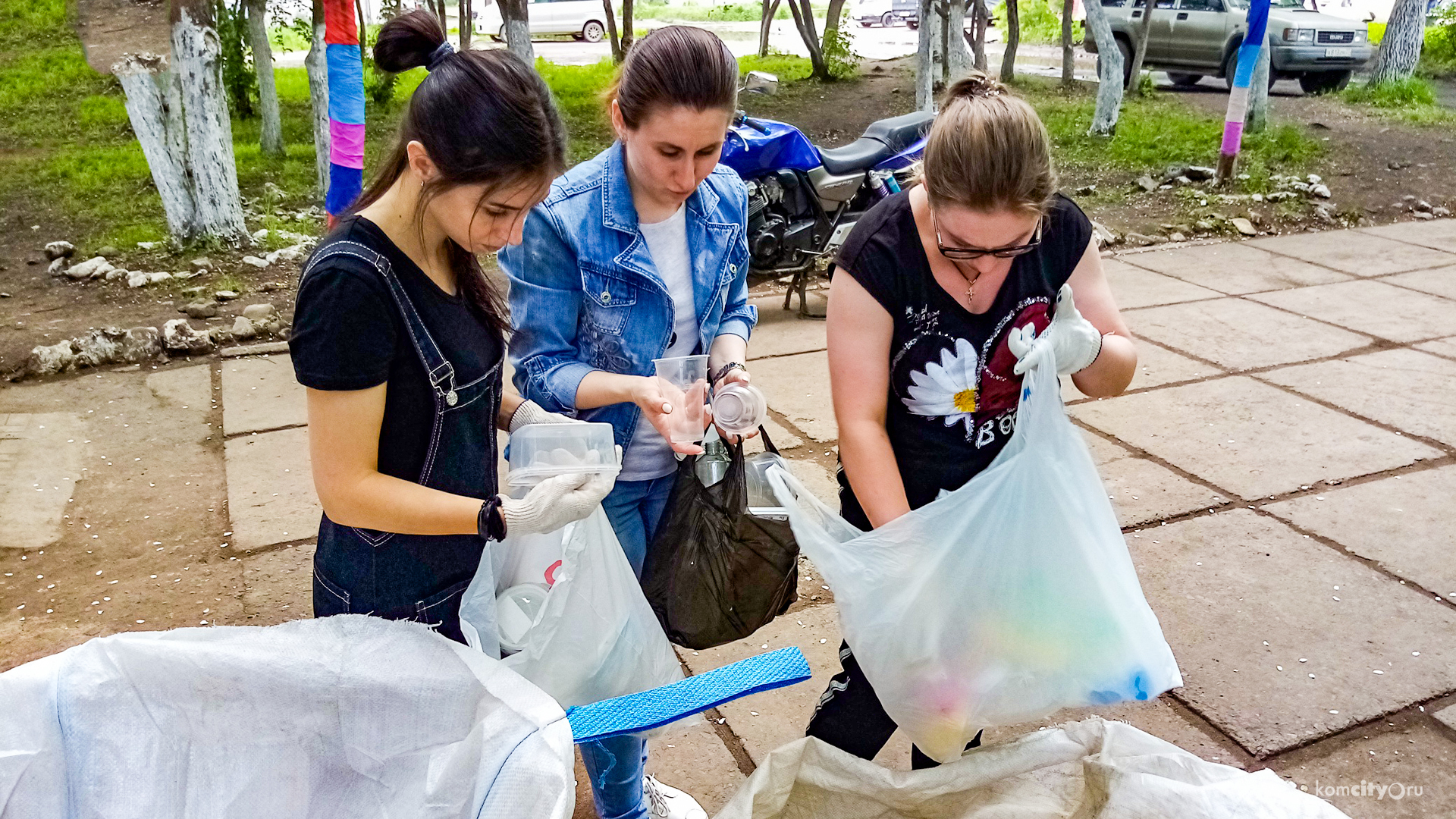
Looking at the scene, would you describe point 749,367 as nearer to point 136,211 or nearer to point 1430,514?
point 1430,514

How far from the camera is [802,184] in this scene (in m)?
5.34

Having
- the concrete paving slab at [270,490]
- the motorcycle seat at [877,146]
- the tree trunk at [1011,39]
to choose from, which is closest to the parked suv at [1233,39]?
the tree trunk at [1011,39]

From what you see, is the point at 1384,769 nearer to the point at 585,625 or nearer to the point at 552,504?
the point at 585,625

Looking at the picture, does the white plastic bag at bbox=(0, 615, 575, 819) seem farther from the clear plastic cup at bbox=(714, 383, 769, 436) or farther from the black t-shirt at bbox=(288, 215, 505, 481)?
the clear plastic cup at bbox=(714, 383, 769, 436)

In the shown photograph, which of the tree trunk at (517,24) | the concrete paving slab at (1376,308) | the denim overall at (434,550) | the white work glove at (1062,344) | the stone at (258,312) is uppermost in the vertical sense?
the tree trunk at (517,24)

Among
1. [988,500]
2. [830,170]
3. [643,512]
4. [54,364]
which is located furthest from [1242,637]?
[54,364]

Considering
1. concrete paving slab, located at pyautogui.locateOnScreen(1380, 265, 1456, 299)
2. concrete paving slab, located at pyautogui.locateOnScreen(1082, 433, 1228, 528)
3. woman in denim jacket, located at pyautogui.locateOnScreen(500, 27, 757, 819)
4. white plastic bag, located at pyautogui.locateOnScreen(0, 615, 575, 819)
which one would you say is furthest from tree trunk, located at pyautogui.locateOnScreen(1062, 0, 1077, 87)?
white plastic bag, located at pyautogui.locateOnScreen(0, 615, 575, 819)

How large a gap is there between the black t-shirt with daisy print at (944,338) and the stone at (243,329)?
160 inches

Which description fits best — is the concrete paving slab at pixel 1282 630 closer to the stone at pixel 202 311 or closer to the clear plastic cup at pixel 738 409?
the clear plastic cup at pixel 738 409

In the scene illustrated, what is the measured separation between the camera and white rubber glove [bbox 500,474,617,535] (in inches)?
56.0

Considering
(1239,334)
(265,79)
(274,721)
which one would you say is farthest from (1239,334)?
(265,79)

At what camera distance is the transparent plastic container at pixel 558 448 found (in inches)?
62.1

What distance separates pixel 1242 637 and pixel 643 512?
64.8 inches

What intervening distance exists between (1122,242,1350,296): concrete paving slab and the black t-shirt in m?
5.19
